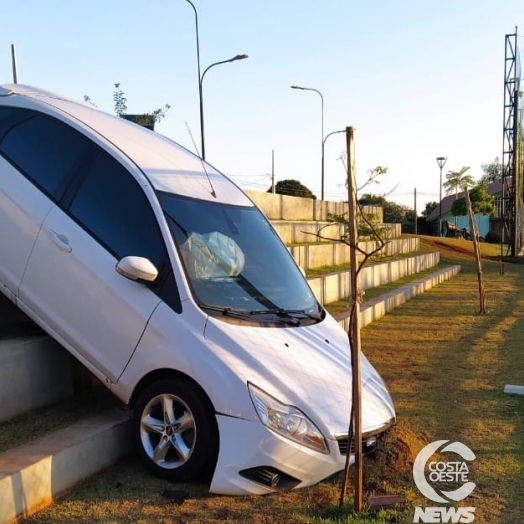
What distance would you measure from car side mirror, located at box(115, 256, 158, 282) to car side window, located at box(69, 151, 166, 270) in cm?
18

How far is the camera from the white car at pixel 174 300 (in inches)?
160

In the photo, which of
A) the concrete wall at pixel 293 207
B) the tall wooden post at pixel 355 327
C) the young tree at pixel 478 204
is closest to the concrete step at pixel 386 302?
the concrete wall at pixel 293 207

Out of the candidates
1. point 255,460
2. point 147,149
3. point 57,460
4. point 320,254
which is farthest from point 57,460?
point 320,254

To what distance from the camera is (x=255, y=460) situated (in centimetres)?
395

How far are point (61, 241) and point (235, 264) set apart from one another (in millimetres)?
1346

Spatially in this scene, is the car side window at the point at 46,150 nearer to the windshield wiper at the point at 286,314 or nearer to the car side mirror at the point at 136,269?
the car side mirror at the point at 136,269

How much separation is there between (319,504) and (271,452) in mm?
453

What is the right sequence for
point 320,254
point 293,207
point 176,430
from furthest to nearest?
point 293,207, point 320,254, point 176,430

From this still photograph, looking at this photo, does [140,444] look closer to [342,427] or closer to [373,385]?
[342,427]

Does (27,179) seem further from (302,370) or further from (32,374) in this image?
(302,370)

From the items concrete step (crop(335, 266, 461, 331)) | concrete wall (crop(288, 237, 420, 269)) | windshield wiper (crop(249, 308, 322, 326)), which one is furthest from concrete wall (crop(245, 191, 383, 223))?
windshield wiper (crop(249, 308, 322, 326))

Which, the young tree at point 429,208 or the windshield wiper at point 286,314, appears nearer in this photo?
the windshield wiper at point 286,314

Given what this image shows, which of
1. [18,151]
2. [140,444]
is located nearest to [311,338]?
[140,444]

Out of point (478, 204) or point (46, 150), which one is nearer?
point (46, 150)
